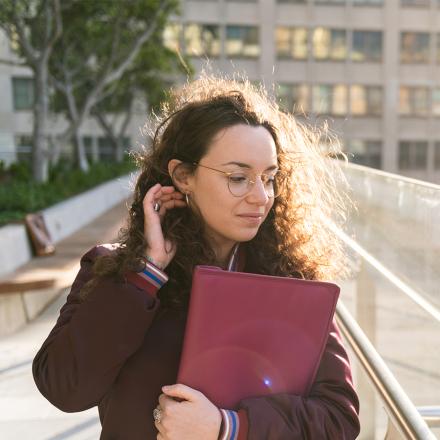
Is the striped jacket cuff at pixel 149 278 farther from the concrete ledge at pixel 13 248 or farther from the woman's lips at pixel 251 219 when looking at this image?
the concrete ledge at pixel 13 248

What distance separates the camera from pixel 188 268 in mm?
1542

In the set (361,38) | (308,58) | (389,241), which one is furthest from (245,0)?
(389,241)

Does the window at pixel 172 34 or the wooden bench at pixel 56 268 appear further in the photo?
the window at pixel 172 34

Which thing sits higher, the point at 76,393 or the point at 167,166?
the point at 167,166

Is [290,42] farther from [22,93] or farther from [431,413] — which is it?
[431,413]

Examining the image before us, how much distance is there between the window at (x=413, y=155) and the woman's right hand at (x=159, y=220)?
4366cm

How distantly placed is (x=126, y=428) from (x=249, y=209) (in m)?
0.55

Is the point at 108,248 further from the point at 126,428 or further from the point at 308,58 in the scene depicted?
the point at 308,58

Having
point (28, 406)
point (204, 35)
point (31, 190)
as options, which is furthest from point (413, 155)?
point (28, 406)

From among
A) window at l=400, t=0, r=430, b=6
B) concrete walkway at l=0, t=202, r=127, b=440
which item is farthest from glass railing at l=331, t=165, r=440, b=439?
window at l=400, t=0, r=430, b=6

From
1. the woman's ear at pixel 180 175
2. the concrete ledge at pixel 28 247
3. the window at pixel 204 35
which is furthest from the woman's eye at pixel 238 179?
the window at pixel 204 35

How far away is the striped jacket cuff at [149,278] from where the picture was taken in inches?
56.7

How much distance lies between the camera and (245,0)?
41.8 meters

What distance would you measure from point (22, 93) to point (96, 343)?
38547mm
